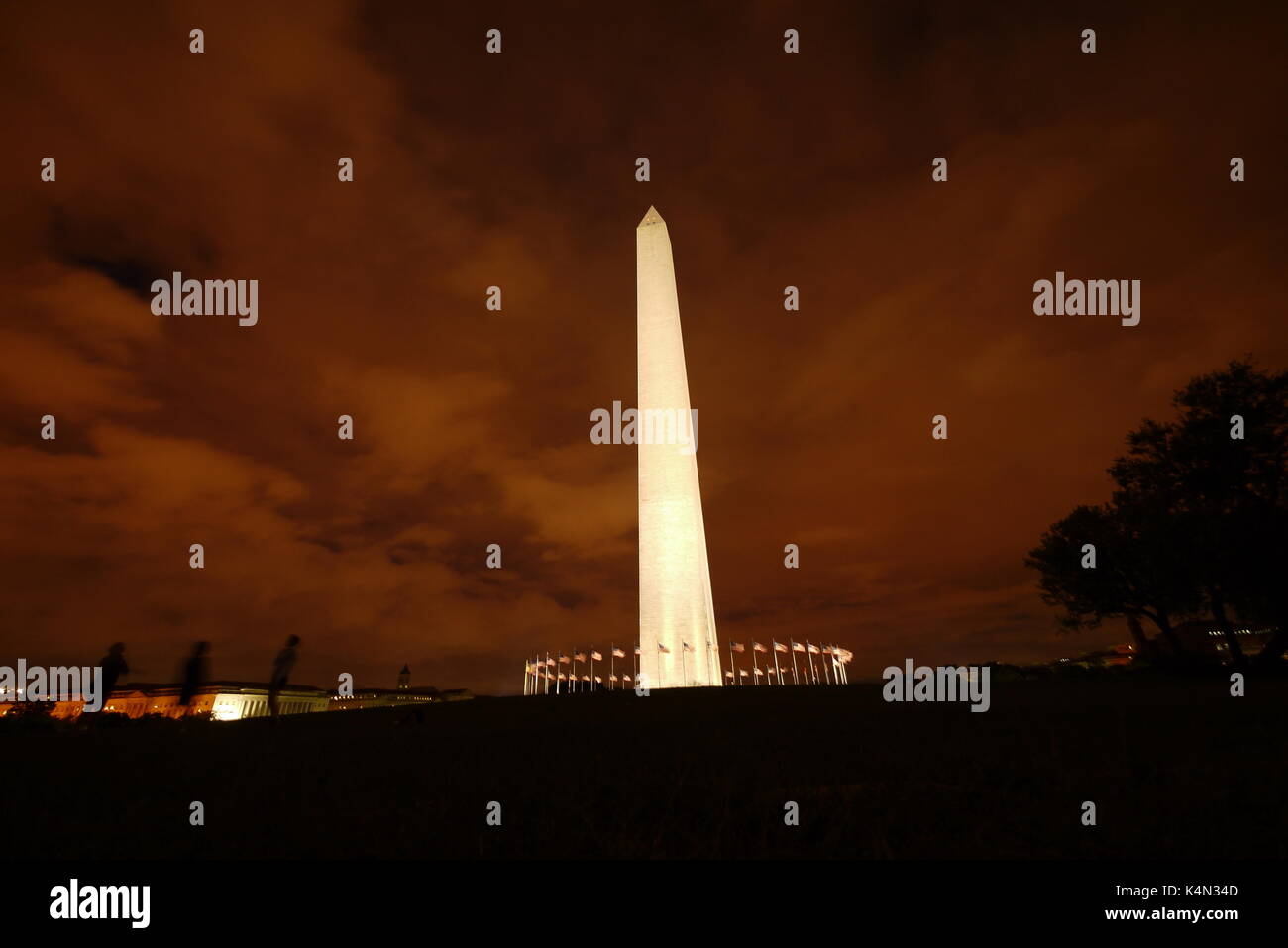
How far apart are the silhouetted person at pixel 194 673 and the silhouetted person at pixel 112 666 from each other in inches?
49.9

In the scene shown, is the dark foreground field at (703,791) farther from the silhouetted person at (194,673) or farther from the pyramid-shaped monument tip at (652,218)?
the pyramid-shaped monument tip at (652,218)

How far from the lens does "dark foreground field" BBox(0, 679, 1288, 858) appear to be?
5.20 metres

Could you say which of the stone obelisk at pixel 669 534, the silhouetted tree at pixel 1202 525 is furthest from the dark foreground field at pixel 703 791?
the stone obelisk at pixel 669 534

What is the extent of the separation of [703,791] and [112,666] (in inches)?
630

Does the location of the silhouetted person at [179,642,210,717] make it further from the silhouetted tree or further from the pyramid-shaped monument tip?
the pyramid-shaped monument tip

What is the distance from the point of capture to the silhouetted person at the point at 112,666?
17188mm

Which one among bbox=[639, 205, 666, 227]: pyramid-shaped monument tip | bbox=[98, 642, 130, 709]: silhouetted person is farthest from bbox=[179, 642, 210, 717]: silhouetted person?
bbox=[639, 205, 666, 227]: pyramid-shaped monument tip

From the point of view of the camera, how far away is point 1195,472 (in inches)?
1286

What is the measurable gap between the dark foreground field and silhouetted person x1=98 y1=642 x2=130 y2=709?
410 centimetres

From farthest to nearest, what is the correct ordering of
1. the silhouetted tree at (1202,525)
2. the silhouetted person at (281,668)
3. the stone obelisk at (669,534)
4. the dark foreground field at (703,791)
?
the stone obelisk at (669,534) < the silhouetted tree at (1202,525) < the silhouetted person at (281,668) < the dark foreground field at (703,791)
